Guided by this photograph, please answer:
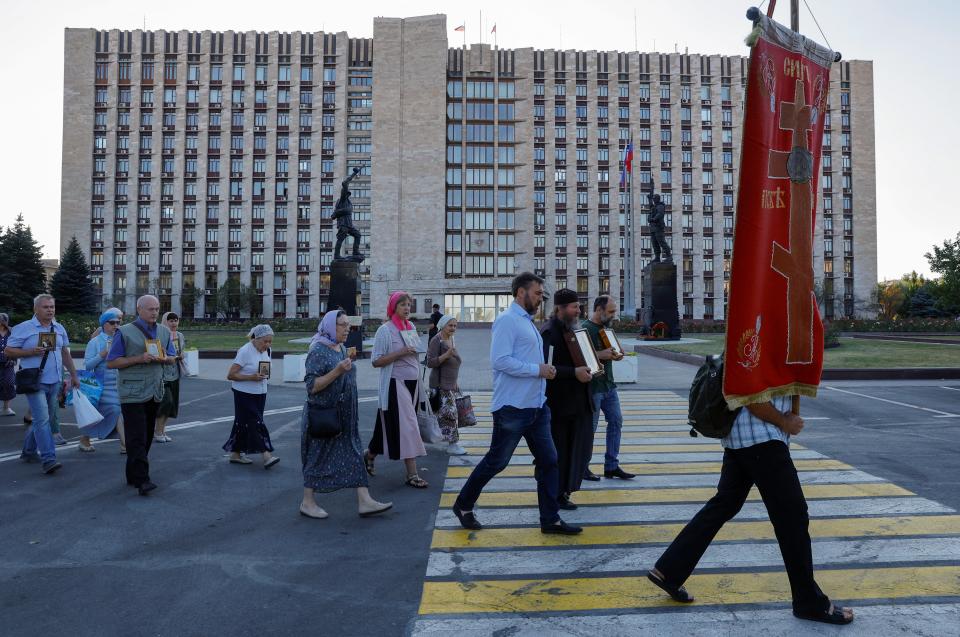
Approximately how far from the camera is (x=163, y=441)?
8.95m

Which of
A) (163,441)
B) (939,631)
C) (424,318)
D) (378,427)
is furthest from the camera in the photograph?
(424,318)

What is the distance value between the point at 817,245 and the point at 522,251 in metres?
36.6

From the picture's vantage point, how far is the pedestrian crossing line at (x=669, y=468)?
Result: 7.14 meters

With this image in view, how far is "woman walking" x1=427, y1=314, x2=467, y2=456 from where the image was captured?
7.86 meters

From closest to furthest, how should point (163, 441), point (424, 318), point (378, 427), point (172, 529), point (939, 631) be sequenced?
point (939, 631)
point (172, 529)
point (378, 427)
point (163, 441)
point (424, 318)

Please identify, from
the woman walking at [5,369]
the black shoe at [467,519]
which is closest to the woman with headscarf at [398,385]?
the black shoe at [467,519]

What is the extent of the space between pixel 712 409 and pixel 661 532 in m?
1.99

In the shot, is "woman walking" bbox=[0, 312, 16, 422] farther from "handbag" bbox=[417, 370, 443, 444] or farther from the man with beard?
the man with beard

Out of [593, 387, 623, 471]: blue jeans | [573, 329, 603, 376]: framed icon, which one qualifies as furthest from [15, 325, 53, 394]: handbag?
[593, 387, 623, 471]: blue jeans

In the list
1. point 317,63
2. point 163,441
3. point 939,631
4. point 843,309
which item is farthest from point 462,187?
point 939,631

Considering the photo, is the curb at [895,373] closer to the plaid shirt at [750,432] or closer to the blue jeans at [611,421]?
the blue jeans at [611,421]

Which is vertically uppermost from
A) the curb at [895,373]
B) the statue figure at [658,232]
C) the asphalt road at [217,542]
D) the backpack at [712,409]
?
the statue figure at [658,232]

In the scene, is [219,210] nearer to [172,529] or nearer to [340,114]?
[340,114]

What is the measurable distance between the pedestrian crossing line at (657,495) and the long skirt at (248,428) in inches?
101
